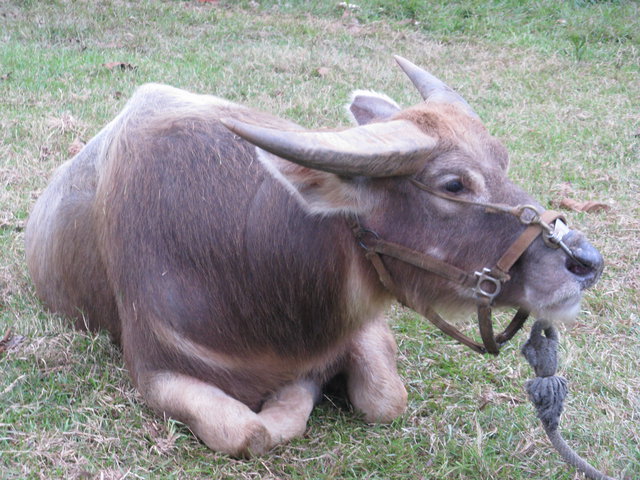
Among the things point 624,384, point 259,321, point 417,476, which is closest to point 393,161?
point 259,321

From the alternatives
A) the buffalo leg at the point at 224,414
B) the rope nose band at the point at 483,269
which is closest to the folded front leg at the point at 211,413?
the buffalo leg at the point at 224,414

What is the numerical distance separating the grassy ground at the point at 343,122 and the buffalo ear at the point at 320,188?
39.7 inches

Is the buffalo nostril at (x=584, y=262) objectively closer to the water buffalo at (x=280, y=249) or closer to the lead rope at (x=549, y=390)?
the water buffalo at (x=280, y=249)

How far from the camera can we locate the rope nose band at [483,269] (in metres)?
2.54

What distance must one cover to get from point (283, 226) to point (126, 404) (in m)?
1.03

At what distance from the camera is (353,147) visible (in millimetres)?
2420

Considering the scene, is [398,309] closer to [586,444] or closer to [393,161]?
[586,444]

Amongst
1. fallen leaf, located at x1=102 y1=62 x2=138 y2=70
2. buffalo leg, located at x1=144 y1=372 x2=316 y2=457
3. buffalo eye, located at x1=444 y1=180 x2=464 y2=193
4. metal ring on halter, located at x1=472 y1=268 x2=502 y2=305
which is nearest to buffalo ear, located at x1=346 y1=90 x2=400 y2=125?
buffalo eye, located at x1=444 y1=180 x2=464 y2=193

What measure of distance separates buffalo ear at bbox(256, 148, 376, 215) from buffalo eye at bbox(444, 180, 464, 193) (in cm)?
26

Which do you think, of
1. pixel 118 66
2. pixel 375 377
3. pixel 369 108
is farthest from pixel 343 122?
pixel 375 377

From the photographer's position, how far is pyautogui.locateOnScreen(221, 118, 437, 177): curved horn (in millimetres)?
2334

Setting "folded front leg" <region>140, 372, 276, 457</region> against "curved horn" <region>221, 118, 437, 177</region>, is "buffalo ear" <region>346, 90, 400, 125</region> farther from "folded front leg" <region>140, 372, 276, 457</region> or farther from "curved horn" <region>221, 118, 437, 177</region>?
"folded front leg" <region>140, 372, 276, 457</region>

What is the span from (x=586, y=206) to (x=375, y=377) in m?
2.59

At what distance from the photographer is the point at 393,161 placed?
8.23 ft
